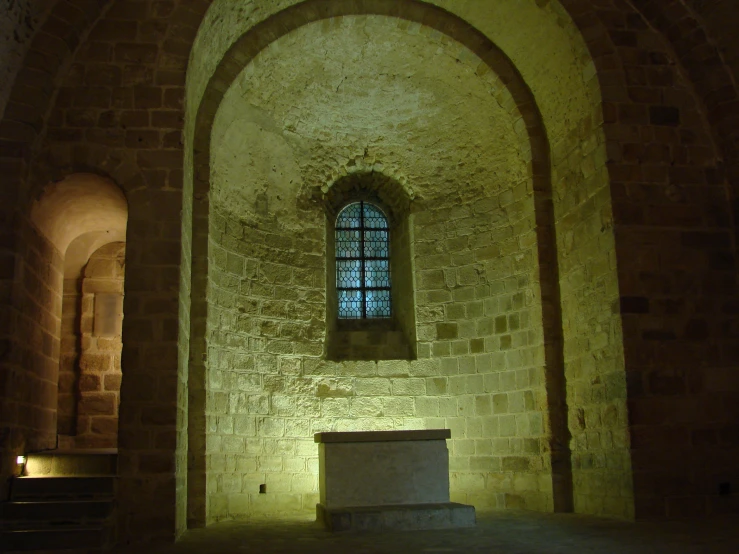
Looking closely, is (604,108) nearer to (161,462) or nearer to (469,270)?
(469,270)

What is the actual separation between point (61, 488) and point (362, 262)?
5202 mm

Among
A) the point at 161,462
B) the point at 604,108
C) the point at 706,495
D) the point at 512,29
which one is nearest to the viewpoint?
the point at 161,462

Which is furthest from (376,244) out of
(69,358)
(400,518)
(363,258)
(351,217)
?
(400,518)

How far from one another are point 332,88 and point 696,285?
15.9 ft

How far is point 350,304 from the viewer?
33.5 ft

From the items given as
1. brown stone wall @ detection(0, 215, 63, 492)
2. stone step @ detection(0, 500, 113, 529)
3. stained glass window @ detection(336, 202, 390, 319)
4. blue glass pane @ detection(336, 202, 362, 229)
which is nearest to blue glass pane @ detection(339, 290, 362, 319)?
stained glass window @ detection(336, 202, 390, 319)

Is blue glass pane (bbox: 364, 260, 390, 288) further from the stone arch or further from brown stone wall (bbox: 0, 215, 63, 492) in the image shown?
brown stone wall (bbox: 0, 215, 63, 492)

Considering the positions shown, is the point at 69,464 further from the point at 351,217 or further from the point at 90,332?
the point at 351,217

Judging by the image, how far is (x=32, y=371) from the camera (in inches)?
275

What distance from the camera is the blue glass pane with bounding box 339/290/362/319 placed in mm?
10164

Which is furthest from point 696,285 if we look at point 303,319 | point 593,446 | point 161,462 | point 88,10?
point 88,10

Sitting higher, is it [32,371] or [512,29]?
[512,29]

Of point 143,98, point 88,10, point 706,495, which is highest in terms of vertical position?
point 88,10

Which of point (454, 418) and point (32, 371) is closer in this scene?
point (32, 371)
